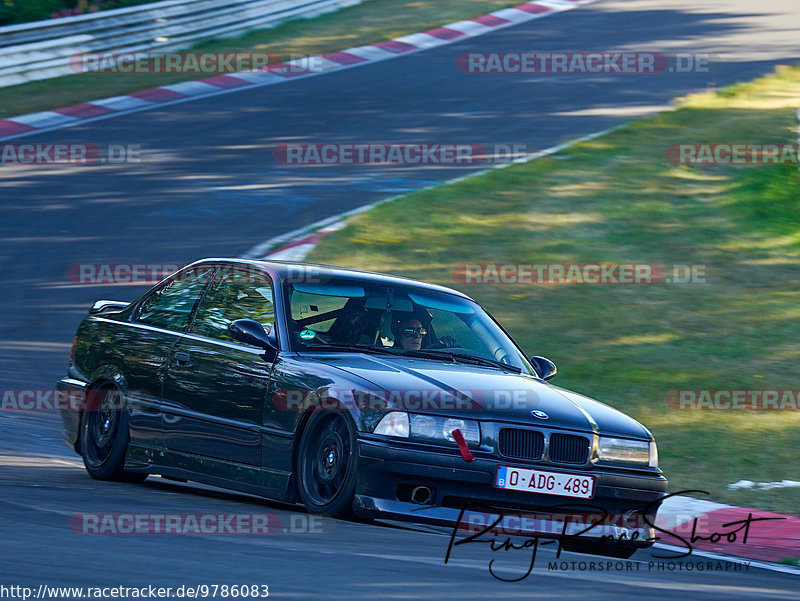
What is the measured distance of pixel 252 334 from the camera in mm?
7125

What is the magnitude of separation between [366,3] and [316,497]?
28.7 meters

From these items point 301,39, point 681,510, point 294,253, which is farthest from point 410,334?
point 301,39

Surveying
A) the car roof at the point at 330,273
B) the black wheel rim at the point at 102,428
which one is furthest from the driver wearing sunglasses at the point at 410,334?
the black wheel rim at the point at 102,428

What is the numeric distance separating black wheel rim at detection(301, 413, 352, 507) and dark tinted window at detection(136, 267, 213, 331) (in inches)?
64.0

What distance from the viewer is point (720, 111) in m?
22.8

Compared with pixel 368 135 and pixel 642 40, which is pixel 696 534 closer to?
pixel 368 135

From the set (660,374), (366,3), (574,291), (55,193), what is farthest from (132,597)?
(366,3)

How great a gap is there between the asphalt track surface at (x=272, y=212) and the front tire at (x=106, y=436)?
0.17 meters

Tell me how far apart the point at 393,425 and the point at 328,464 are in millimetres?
443

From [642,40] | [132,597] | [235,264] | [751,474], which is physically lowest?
[751,474]

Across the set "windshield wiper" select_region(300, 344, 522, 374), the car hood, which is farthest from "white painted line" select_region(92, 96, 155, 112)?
the car hood

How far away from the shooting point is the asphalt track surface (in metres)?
5.27

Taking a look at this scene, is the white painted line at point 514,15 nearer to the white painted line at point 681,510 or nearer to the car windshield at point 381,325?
the white painted line at point 681,510

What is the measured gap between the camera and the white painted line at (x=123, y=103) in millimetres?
23625
